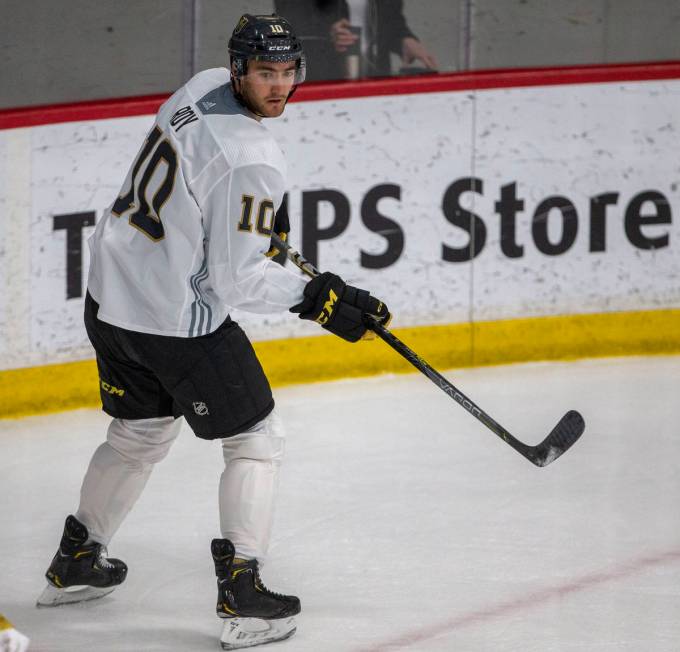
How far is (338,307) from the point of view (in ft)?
8.83

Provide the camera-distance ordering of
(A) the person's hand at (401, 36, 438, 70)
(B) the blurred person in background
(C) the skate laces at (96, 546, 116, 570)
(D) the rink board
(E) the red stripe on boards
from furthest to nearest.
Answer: (A) the person's hand at (401, 36, 438, 70) < (B) the blurred person in background < (D) the rink board < (E) the red stripe on boards < (C) the skate laces at (96, 546, 116, 570)

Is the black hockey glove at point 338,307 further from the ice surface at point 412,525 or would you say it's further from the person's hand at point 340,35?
the person's hand at point 340,35

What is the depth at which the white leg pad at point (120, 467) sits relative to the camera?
2.86m

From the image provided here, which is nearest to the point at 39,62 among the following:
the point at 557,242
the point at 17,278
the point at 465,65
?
the point at 17,278

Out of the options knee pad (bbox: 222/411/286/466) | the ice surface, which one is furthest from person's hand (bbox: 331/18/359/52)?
knee pad (bbox: 222/411/286/466)

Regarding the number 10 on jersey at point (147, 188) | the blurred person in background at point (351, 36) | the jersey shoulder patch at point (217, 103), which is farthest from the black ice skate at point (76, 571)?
the blurred person in background at point (351, 36)

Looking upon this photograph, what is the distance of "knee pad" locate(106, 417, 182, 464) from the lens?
9.37 feet

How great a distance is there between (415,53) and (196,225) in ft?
7.54

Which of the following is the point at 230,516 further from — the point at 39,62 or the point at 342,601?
the point at 39,62

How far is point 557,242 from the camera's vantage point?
4.85 metres

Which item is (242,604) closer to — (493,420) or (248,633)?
(248,633)

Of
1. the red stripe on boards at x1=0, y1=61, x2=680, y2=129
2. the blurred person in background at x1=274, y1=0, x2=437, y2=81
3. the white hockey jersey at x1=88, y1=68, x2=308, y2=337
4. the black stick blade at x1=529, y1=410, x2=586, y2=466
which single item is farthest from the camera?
the blurred person in background at x1=274, y1=0, x2=437, y2=81

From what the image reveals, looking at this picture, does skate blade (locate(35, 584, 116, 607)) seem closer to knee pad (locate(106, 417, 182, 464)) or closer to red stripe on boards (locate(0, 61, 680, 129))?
knee pad (locate(106, 417, 182, 464))

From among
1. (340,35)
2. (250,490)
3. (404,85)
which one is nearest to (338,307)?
(250,490)
